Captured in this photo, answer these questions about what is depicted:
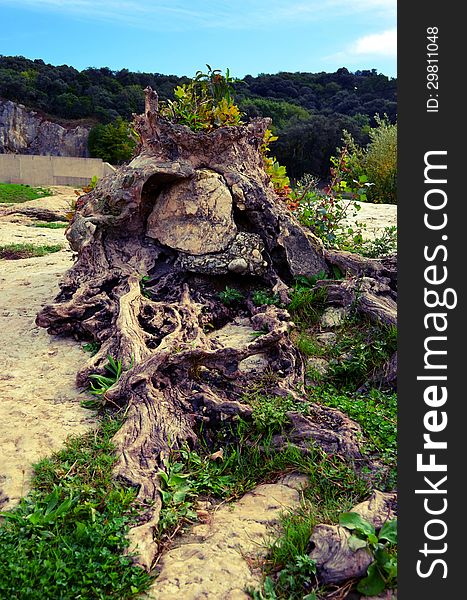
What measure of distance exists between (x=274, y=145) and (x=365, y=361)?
32.1 metres

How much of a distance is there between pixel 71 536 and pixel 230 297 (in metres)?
3.45

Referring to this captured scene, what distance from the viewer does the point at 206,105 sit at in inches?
271

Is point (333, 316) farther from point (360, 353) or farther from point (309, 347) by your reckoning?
point (360, 353)

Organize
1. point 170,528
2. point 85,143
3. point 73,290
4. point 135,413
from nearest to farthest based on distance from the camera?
point 170,528
point 135,413
point 73,290
point 85,143

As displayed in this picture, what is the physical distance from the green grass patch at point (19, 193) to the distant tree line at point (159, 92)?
23.2 m

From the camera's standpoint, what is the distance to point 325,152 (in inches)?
1299

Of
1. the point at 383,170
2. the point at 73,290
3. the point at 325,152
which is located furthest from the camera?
the point at 325,152

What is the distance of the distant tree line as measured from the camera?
44219mm

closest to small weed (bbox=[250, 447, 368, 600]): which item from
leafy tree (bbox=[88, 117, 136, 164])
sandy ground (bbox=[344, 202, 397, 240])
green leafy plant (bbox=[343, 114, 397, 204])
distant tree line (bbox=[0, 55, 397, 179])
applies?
sandy ground (bbox=[344, 202, 397, 240])

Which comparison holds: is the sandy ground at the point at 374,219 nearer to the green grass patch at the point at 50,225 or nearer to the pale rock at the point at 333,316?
the pale rock at the point at 333,316

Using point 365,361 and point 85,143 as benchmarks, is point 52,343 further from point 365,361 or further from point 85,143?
point 85,143

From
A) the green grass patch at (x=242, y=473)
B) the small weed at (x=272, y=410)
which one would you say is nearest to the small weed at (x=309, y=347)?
the small weed at (x=272, y=410)

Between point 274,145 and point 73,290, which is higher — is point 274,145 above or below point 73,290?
above

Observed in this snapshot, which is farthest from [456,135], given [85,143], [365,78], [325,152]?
[365,78]
